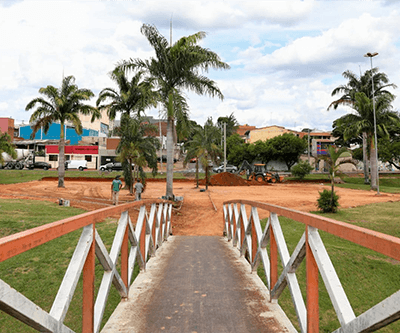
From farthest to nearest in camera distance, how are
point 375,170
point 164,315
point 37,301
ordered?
point 375,170 < point 37,301 < point 164,315

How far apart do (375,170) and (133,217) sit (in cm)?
2498

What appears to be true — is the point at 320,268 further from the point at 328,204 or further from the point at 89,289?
the point at 328,204

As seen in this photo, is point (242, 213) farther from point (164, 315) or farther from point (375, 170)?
point (375, 170)

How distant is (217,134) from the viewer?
104 ft

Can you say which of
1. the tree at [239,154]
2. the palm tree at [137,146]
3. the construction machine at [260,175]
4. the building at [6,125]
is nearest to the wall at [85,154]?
the building at [6,125]

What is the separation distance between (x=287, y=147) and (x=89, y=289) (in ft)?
182

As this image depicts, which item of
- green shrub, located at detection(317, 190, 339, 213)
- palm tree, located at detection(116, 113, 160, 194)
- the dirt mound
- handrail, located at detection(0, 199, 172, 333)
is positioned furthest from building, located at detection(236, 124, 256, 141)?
handrail, located at detection(0, 199, 172, 333)

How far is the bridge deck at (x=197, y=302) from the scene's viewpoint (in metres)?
3.29

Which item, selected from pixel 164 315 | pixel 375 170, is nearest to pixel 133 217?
pixel 164 315

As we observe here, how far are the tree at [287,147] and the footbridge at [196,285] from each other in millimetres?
51719

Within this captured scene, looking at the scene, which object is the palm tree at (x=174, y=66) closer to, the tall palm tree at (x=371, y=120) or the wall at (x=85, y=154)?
the tall palm tree at (x=371, y=120)

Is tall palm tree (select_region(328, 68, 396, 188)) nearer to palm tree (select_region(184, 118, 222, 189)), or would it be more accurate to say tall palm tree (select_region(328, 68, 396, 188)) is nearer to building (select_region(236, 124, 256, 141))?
palm tree (select_region(184, 118, 222, 189))

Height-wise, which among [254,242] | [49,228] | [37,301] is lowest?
Result: [37,301]

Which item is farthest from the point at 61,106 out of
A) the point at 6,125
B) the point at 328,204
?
the point at 6,125
